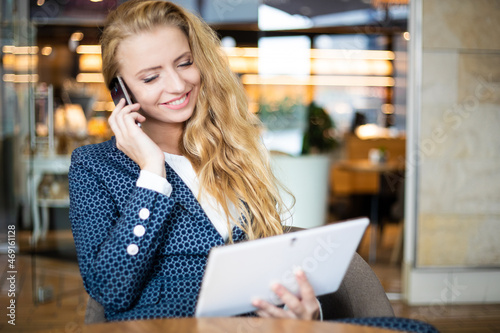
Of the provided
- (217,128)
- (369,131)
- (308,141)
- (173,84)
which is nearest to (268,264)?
(173,84)

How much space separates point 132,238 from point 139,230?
2 centimetres

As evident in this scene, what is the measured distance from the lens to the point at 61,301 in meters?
3.80

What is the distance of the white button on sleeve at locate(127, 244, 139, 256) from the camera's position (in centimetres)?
116

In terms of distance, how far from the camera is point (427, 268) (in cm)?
377

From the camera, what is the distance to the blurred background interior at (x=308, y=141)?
12.2 ft

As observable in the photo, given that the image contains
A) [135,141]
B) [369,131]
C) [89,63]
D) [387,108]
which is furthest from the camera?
[387,108]

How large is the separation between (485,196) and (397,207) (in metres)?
1.56

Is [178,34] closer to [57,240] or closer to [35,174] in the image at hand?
[35,174]

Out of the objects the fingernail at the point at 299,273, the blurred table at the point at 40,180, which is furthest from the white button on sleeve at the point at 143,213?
the blurred table at the point at 40,180

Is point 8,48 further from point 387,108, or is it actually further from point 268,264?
point 387,108

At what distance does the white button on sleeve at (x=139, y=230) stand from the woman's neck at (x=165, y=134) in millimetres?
470

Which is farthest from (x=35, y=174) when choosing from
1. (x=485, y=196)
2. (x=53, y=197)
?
(x=485, y=196)

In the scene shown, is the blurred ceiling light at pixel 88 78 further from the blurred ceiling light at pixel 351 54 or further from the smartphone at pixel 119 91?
the blurred ceiling light at pixel 351 54

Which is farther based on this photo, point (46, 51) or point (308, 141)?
point (46, 51)
